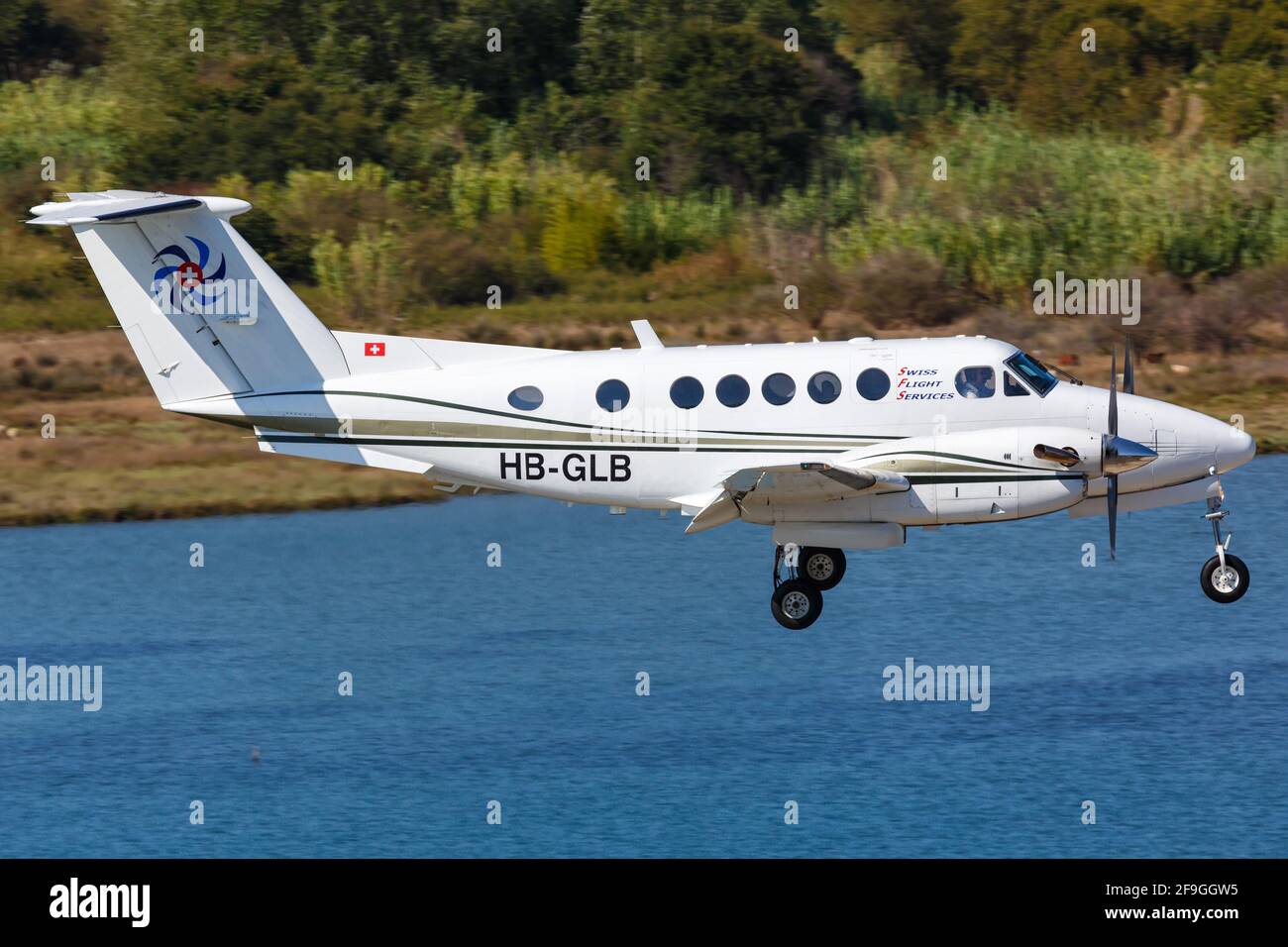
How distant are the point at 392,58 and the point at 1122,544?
28.2 metres

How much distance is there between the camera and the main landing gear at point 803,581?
22.9 meters

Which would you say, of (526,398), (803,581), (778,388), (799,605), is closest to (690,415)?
(778,388)

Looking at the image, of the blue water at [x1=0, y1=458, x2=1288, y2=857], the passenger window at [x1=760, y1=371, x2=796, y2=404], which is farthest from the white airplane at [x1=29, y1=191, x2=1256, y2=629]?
the blue water at [x1=0, y1=458, x2=1288, y2=857]

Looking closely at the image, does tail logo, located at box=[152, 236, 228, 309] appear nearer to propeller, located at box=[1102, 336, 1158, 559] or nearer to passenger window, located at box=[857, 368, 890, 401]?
passenger window, located at box=[857, 368, 890, 401]

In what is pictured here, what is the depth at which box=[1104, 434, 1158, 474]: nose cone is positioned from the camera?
71.3 ft

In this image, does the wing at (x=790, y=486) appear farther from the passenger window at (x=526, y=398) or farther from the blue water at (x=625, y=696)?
the blue water at (x=625, y=696)

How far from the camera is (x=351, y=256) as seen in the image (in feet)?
146

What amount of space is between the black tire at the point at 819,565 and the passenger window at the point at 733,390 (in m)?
2.36

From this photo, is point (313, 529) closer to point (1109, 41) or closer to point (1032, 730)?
point (1032, 730)

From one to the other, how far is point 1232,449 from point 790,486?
17.3 feet

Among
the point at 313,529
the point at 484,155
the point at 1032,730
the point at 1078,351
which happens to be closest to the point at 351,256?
the point at 484,155

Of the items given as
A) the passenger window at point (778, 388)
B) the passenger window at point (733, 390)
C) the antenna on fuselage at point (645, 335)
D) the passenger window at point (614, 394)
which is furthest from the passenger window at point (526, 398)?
the passenger window at point (778, 388)

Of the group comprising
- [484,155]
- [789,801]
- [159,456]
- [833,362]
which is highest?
[484,155]

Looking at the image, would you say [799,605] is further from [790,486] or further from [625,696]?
[625,696]
